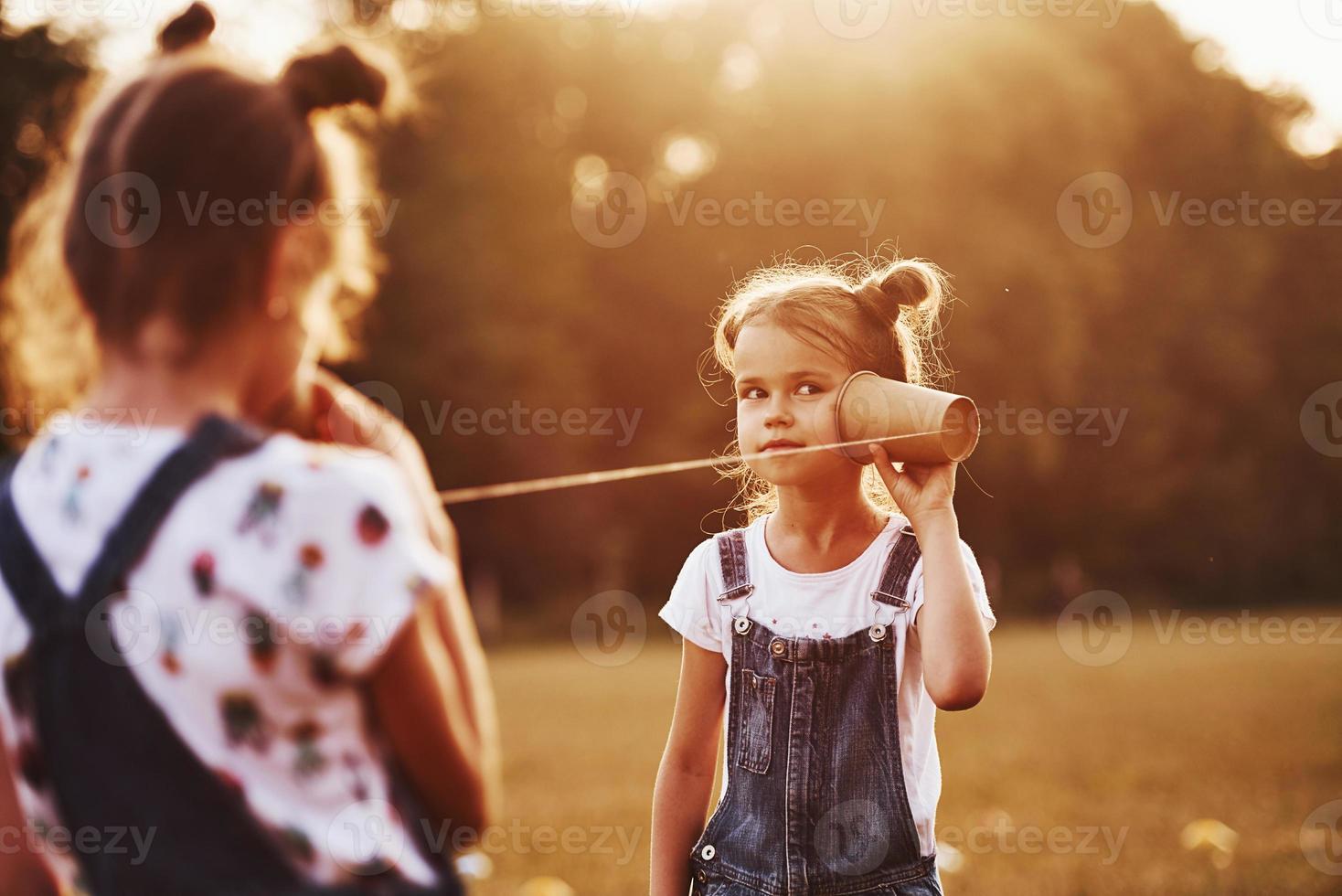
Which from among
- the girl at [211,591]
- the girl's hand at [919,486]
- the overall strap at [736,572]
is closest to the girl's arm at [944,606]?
the girl's hand at [919,486]

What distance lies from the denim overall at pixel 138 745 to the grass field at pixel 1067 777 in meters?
3.35

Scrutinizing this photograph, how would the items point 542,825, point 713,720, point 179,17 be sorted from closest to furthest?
point 179,17
point 713,720
point 542,825

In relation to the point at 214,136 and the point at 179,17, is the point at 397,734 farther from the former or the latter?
the point at 179,17

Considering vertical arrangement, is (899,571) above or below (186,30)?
below

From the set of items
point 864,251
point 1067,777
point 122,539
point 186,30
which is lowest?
point 1067,777

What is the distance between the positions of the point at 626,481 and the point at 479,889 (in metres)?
19.8

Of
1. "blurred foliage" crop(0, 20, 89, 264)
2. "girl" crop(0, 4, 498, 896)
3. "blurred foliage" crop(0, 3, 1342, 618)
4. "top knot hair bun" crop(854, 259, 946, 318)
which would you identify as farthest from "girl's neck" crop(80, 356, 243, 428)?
"blurred foliage" crop(0, 3, 1342, 618)

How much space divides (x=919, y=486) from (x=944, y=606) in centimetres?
25

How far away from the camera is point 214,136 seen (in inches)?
58.4

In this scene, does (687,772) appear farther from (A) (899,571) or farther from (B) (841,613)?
(A) (899,571)

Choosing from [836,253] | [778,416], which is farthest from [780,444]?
[836,253]

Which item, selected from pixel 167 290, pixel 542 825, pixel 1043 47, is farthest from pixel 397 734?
pixel 1043 47

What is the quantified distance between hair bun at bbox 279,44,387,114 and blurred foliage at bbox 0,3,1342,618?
2077cm

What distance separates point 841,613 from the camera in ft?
8.03
